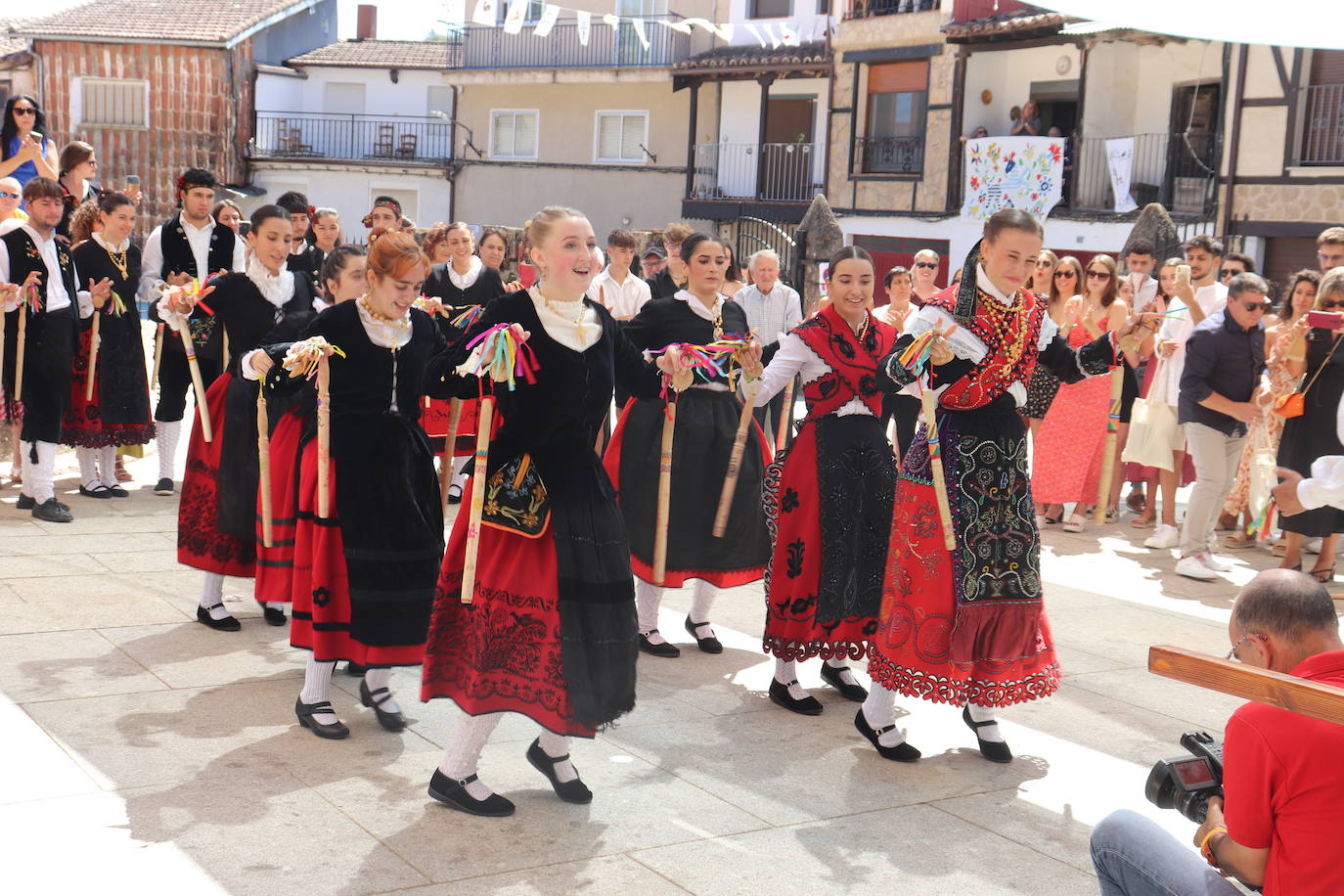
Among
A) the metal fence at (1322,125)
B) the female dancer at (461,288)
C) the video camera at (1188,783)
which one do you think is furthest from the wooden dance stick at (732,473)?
the metal fence at (1322,125)

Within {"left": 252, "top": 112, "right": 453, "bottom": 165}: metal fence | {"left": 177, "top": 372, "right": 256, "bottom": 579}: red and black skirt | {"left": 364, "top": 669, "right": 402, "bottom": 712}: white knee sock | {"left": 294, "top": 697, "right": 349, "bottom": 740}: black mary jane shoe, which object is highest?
{"left": 252, "top": 112, "right": 453, "bottom": 165}: metal fence

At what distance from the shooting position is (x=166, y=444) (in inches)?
379

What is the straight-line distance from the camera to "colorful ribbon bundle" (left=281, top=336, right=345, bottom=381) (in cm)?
469

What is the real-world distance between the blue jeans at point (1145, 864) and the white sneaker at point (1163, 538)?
644 cm

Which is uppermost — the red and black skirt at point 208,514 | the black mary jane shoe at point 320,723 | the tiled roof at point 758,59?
the tiled roof at point 758,59

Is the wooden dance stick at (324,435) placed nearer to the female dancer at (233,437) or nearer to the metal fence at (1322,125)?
the female dancer at (233,437)

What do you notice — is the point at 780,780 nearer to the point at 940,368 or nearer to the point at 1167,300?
the point at 940,368

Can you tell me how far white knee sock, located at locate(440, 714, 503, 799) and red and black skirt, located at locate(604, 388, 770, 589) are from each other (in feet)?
6.30

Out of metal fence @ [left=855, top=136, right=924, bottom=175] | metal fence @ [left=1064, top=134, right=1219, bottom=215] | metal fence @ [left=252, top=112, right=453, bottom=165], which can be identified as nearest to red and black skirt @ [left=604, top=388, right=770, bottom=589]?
metal fence @ [left=1064, top=134, right=1219, bottom=215]

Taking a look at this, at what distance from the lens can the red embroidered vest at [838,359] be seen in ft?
17.8

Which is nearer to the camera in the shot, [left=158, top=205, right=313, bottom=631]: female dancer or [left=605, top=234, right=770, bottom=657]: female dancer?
[left=158, top=205, right=313, bottom=631]: female dancer

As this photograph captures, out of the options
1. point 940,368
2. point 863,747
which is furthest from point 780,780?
point 940,368

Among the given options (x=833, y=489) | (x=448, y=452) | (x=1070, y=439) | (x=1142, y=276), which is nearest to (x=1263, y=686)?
(x=833, y=489)

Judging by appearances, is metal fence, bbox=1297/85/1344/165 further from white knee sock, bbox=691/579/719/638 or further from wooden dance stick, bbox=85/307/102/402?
wooden dance stick, bbox=85/307/102/402
